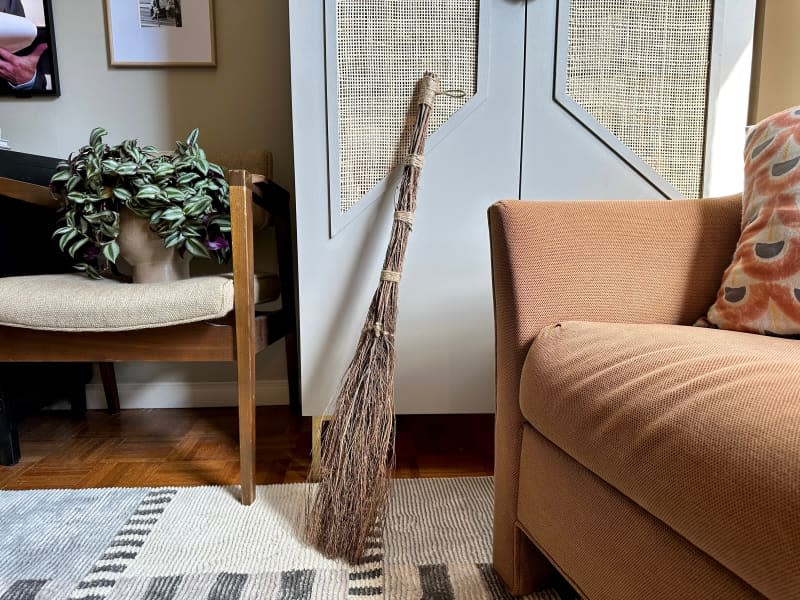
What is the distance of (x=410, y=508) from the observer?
107 centimetres

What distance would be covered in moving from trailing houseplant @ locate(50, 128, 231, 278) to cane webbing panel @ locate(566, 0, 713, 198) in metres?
0.88

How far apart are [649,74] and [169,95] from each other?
1.43 metres

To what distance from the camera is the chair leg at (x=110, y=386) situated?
1.64 meters

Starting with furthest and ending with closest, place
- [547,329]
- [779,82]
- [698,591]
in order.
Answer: [779,82] < [547,329] < [698,591]

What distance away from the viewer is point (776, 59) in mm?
1388

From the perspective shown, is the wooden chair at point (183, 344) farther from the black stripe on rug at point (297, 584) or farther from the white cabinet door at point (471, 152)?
the black stripe on rug at point (297, 584)

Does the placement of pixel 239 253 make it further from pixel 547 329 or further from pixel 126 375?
pixel 126 375

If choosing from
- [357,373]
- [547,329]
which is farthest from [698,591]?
[357,373]

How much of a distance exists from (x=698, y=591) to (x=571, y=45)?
110 centimetres

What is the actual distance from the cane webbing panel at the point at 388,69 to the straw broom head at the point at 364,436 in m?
0.09

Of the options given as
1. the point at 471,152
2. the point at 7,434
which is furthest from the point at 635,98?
the point at 7,434

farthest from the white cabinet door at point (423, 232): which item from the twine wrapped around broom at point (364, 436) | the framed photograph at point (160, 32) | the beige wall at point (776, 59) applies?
the beige wall at point (776, 59)

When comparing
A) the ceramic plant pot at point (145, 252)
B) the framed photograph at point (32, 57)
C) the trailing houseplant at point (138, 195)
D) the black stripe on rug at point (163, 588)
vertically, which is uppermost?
the framed photograph at point (32, 57)

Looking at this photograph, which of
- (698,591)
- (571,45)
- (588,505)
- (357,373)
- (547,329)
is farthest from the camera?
(571,45)
